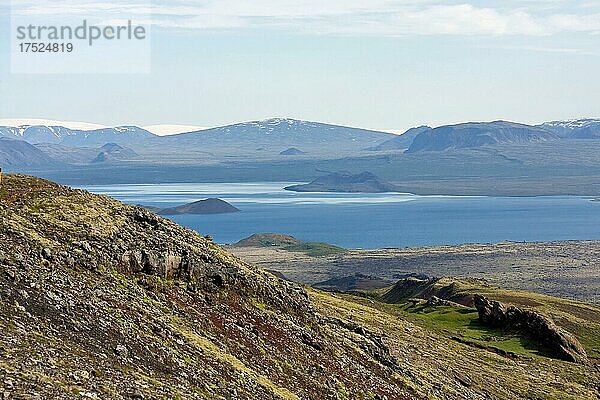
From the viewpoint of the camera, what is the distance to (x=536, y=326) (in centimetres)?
6762

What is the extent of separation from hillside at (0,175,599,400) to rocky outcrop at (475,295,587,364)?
18.3 meters

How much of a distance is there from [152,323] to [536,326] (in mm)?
45951

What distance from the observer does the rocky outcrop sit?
63906 millimetres

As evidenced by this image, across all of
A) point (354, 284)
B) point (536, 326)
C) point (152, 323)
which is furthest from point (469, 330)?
point (354, 284)

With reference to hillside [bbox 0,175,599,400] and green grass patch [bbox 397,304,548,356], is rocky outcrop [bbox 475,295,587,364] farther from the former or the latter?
hillside [bbox 0,175,599,400]

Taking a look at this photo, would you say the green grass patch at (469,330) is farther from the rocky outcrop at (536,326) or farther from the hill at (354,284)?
the hill at (354,284)

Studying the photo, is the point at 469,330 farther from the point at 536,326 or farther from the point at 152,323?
the point at 152,323

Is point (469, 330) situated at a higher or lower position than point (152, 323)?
lower

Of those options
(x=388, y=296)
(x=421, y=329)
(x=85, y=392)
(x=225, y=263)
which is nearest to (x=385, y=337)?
(x=421, y=329)

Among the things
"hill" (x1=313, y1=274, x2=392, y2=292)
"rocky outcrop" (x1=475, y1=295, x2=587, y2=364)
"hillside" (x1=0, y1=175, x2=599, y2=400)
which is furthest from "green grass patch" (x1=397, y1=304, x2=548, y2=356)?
"hill" (x1=313, y1=274, x2=392, y2=292)

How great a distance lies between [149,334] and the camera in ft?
95.3

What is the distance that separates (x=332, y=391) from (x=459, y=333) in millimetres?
38130

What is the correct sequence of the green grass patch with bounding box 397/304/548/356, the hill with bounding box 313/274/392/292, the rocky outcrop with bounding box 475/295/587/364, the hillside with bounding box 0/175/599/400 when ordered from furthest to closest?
the hill with bounding box 313/274/392/292, the green grass patch with bounding box 397/304/548/356, the rocky outcrop with bounding box 475/295/587/364, the hillside with bounding box 0/175/599/400

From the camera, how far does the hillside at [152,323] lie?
24.5m
